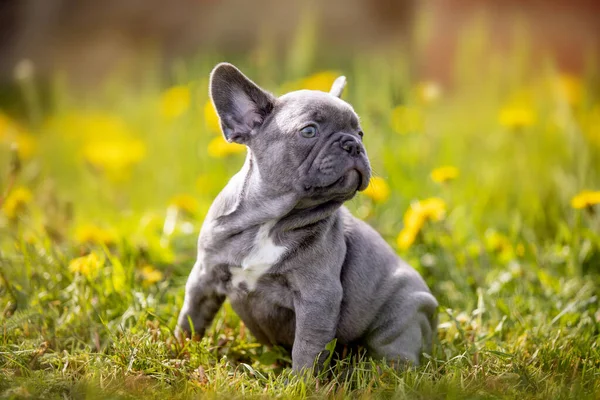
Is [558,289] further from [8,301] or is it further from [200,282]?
[8,301]

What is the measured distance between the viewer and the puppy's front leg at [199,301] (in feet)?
11.0

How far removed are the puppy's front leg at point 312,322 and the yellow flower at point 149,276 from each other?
1.21m

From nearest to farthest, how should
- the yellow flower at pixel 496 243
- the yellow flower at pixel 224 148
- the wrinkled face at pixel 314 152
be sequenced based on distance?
1. the wrinkled face at pixel 314 152
2. the yellow flower at pixel 496 243
3. the yellow flower at pixel 224 148

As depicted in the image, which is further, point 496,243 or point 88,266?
point 496,243

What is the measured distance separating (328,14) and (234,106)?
5991 millimetres

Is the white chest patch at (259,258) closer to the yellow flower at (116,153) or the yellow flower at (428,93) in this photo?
the yellow flower at (428,93)

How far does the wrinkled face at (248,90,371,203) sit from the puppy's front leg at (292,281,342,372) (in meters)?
0.42

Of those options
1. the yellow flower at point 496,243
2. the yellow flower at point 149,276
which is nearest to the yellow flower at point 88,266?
the yellow flower at point 149,276

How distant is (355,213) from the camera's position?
15.9ft

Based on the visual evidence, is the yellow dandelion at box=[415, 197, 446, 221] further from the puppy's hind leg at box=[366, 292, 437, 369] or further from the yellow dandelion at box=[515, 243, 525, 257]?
the puppy's hind leg at box=[366, 292, 437, 369]

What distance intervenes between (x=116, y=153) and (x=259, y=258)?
3742 mm

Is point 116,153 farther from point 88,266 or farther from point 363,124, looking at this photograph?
point 88,266

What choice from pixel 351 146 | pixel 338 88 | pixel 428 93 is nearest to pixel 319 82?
pixel 428 93

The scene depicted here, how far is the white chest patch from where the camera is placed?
10.4 feet
